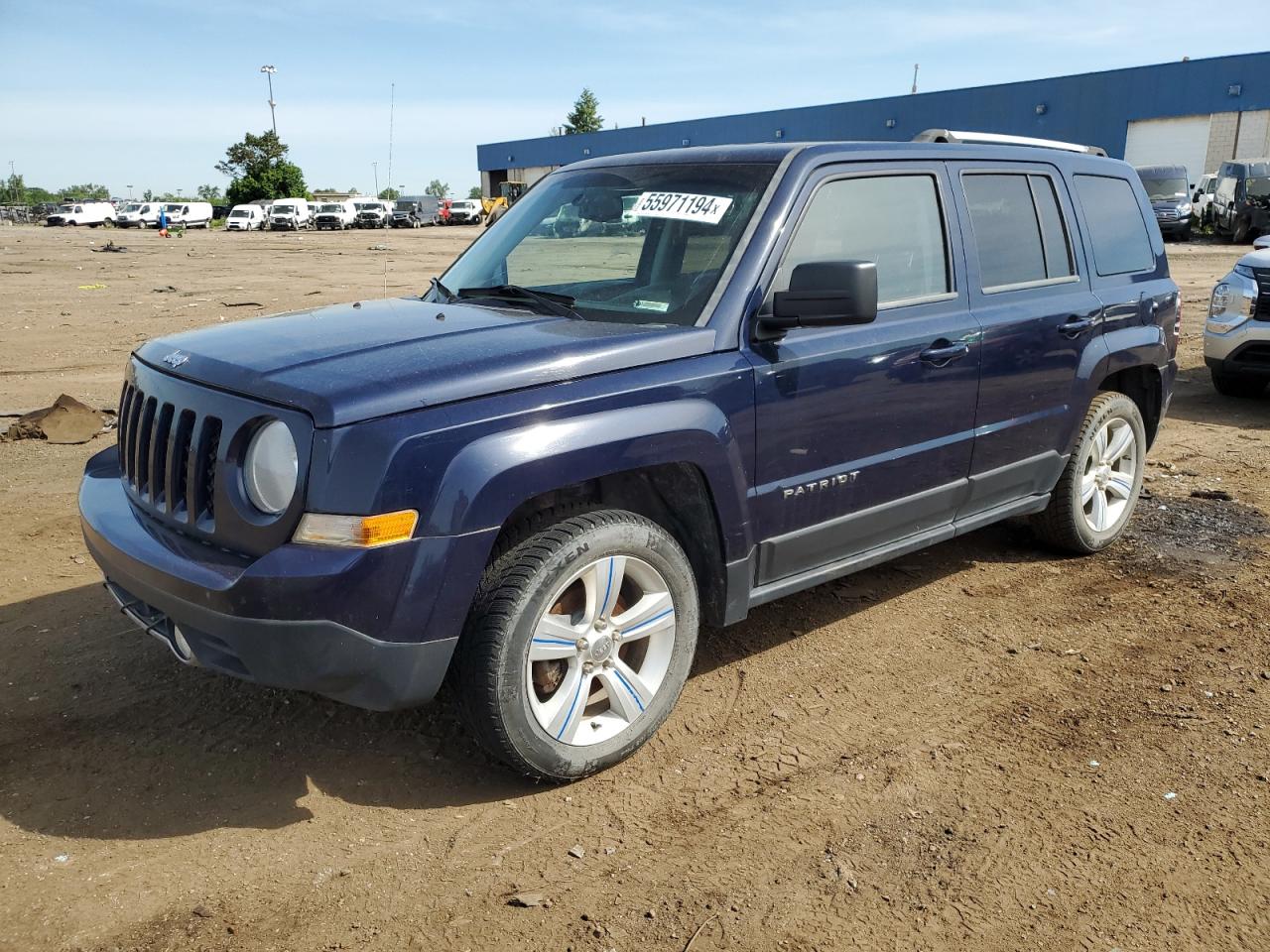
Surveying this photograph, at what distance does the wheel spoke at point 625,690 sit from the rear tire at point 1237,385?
25.3 feet

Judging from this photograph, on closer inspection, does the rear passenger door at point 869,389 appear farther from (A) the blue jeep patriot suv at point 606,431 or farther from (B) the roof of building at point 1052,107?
(B) the roof of building at point 1052,107

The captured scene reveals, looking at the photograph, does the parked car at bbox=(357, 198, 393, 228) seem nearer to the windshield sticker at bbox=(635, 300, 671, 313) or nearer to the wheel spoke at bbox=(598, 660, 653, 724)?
the windshield sticker at bbox=(635, 300, 671, 313)

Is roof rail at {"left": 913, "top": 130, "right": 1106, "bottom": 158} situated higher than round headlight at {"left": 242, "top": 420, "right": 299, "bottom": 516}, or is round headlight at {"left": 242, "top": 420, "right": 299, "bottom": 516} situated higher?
roof rail at {"left": 913, "top": 130, "right": 1106, "bottom": 158}

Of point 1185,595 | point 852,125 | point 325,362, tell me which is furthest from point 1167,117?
point 325,362

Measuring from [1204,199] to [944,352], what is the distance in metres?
34.7

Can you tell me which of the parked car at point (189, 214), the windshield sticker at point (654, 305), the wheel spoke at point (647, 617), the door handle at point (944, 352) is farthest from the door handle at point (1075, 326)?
the parked car at point (189, 214)

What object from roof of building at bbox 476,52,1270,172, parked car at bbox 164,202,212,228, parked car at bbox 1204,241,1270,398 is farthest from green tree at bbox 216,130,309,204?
parked car at bbox 1204,241,1270,398

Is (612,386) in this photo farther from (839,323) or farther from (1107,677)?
(1107,677)

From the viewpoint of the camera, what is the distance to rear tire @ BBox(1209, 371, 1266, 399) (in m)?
9.20

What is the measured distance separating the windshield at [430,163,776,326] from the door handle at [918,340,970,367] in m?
0.92

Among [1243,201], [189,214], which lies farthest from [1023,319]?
[189,214]

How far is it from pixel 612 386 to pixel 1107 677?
233cm

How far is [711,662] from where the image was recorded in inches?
165

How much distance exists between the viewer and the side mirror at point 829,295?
10.9 ft
